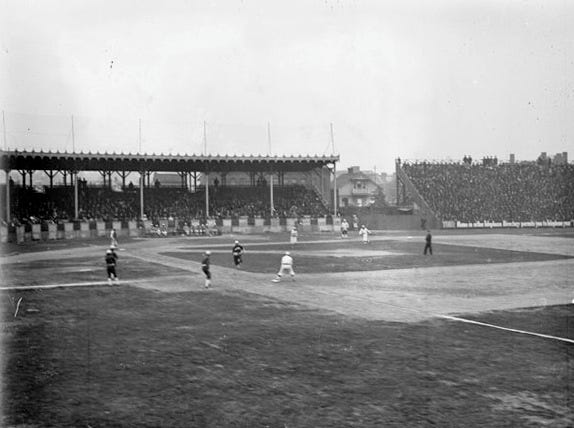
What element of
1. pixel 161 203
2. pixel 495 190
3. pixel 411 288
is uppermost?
pixel 495 190

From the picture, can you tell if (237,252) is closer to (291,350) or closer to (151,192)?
(291,350)

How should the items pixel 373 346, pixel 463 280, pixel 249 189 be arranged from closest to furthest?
pixel 373 346 < pixel 463 280 < pixel 249 189

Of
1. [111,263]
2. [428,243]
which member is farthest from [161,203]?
[111,263]

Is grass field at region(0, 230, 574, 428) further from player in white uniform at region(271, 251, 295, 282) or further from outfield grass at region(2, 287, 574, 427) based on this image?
player in white uniform at region(271, 251, 295, 282)

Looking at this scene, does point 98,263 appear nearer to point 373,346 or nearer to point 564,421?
point 373,346

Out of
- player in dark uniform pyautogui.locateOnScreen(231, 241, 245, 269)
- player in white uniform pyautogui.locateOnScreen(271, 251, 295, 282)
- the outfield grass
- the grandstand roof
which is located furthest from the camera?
the grandstand roof

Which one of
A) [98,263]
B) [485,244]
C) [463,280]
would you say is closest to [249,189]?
[485,244]

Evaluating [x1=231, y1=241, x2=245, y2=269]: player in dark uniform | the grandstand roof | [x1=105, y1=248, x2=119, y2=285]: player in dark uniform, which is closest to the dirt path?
[x1=231, y1=241, x2=245, y2=269]: player in dark uniform
